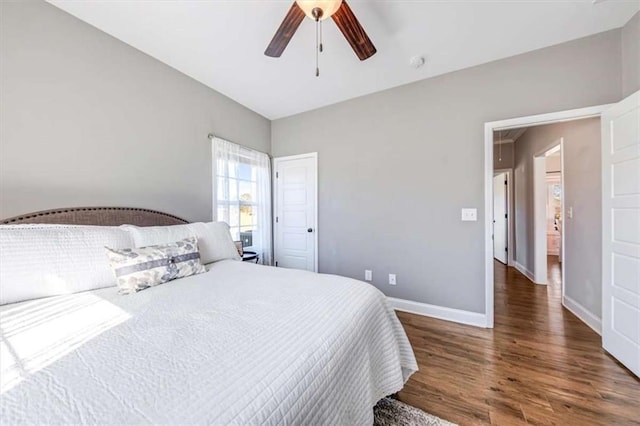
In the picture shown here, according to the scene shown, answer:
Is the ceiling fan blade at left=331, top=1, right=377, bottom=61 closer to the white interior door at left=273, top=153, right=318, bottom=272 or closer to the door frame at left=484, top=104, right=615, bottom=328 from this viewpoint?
the door frame at left=484, top=104, right=615, bottom=328

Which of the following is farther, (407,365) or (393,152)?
(393,152)

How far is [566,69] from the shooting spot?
2.20 meters

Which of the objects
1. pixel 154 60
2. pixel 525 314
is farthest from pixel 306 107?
pixel 525 314

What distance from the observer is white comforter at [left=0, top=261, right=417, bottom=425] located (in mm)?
577

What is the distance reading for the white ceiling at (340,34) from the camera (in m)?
1.80

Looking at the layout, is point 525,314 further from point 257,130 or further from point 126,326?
point 257,130

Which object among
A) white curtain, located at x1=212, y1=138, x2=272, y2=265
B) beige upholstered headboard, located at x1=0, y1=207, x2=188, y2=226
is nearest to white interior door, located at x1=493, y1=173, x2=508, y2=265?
white curtain, located at x1=212, y1=138, x2=272, y2=265

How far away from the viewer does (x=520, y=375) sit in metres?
1.76

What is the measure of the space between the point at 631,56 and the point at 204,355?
346 cm

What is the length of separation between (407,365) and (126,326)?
1474mm

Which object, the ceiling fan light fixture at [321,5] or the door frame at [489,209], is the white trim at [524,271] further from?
the ceiling fan light fixture at [321,5]

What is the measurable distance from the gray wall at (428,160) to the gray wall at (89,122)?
169 centimetres

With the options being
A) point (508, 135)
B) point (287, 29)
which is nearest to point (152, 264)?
point (287, 29)

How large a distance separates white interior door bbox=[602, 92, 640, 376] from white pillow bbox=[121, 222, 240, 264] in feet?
10.0
